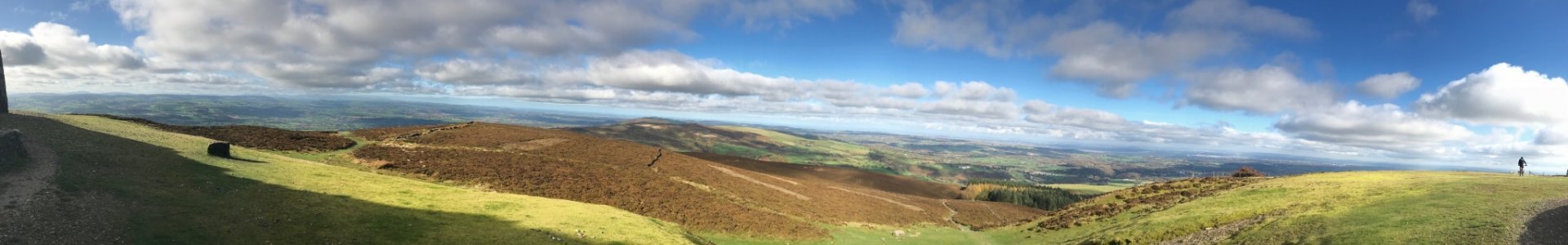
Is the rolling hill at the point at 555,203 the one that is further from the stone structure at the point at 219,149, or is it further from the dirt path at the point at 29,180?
the stone structure at the point at 219,149

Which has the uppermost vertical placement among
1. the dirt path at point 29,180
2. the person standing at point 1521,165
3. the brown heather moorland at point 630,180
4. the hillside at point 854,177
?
the person standing at point 1521,165

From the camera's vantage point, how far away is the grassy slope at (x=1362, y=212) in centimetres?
2052

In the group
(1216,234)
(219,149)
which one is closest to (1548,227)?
(1216,234)

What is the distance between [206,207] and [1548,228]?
45.5 m

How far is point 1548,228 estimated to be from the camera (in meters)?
18.6

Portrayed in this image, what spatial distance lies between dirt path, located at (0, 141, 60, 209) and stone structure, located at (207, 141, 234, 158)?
664 centimetres

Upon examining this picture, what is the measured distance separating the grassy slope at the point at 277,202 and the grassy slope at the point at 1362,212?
28.7 meters

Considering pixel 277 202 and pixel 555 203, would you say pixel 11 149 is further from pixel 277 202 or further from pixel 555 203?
pixel 555 203

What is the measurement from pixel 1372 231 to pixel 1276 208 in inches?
390

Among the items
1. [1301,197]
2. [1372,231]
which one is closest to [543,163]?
[1372,231]

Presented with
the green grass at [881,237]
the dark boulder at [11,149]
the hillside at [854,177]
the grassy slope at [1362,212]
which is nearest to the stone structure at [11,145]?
the dark boulder at [11,149]

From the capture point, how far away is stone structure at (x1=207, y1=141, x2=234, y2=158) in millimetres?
25609

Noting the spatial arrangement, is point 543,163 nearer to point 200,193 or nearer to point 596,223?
point 596,223

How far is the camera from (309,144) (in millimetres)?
35531
